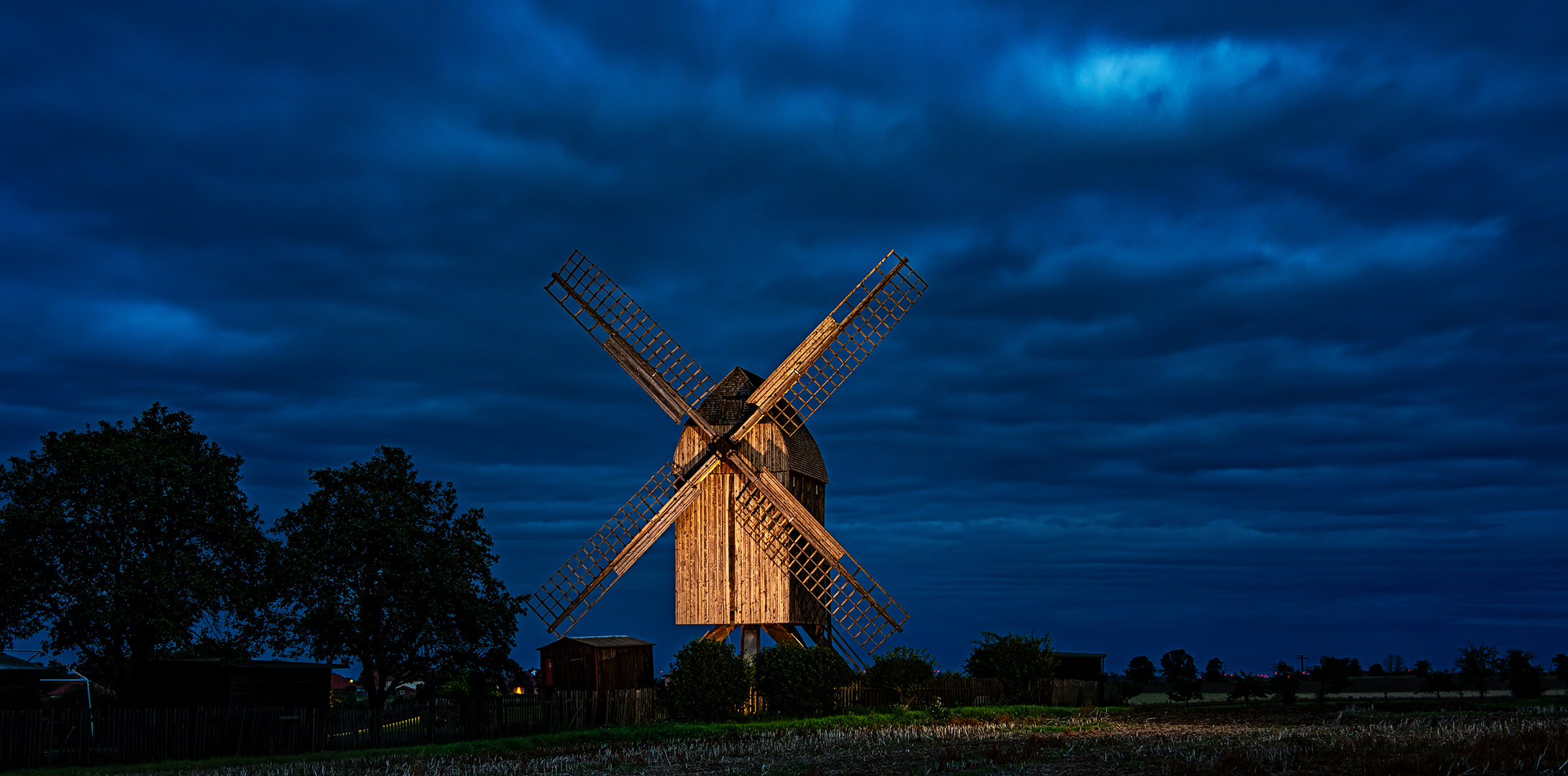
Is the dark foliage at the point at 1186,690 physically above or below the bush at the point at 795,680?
below

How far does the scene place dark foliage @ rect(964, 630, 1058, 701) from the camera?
40000 mm

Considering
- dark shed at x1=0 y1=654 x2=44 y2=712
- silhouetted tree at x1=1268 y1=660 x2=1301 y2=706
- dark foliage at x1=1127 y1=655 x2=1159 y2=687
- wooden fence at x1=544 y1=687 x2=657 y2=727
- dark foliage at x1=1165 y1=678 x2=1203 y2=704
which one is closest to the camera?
dark shed at x1=0 y1=654 x2=44 y2=712

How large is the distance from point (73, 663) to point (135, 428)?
6374 millimetres

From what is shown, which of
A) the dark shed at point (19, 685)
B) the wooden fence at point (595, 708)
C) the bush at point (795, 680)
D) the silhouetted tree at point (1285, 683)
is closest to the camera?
the dark shed at point (19, 685)

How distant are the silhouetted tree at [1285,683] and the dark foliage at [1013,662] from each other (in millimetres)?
10836

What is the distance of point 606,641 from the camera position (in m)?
36.5

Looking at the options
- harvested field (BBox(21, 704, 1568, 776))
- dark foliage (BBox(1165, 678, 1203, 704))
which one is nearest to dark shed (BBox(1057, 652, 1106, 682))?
dark foliage (BBox(1165, 678, 1203, 704))

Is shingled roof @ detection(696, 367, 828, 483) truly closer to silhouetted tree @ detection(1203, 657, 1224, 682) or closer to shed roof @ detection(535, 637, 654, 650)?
shed roof @ detection(535, 637, 654, 650)

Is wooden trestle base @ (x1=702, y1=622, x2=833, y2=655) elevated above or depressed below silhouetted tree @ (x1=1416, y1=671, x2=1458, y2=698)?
above

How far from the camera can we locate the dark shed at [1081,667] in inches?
1966

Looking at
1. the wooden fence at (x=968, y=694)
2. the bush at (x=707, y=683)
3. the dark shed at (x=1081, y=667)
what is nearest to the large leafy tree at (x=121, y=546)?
the bush at (x=707, y=683)

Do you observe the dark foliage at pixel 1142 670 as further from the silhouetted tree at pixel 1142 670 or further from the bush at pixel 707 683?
the bush at pixel 707 683

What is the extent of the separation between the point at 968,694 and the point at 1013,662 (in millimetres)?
2397

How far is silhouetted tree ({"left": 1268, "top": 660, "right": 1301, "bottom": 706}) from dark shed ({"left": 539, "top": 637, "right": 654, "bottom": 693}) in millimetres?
25546
